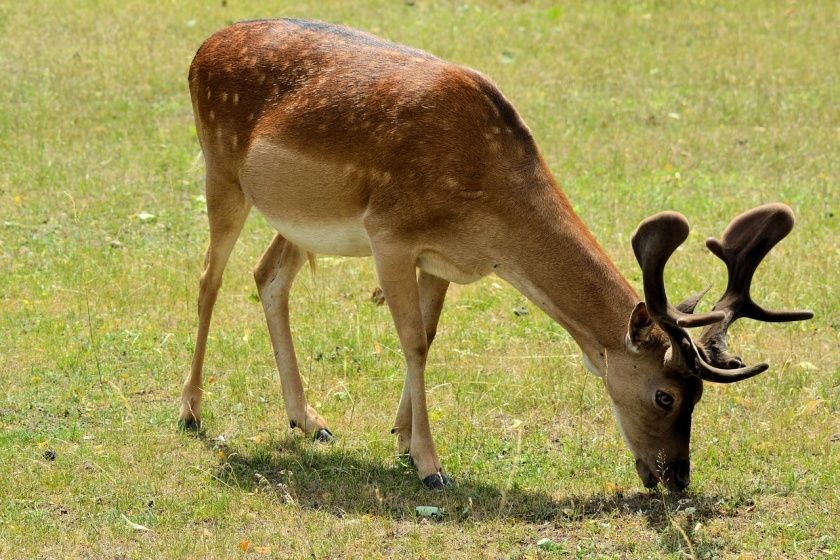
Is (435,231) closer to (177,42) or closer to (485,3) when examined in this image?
(177,42)

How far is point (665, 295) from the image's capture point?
6.72 m

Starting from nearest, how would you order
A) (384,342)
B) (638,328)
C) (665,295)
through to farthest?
(665,295) < (638,328) < (384,342)

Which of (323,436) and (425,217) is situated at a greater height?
(425,217)

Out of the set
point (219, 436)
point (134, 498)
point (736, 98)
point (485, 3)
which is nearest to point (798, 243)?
point (736, 98)

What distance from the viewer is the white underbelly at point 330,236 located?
7.93m

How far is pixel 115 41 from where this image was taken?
1650 centimetres

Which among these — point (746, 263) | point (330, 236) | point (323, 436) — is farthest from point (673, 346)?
point (323, 436)

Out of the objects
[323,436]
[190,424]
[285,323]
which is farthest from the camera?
[285,323]

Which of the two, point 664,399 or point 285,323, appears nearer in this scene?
point 664,399

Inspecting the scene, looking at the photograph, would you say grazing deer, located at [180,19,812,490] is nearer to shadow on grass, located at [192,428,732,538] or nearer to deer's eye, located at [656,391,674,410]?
deer's eye, located at [656,391,674,410]

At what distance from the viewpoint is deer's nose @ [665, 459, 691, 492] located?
285 inches

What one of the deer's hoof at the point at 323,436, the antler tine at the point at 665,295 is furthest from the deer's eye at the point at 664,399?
the deer's hoof at the point at 323,436

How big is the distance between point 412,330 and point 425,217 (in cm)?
68

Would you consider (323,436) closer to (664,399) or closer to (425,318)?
(425,318)
